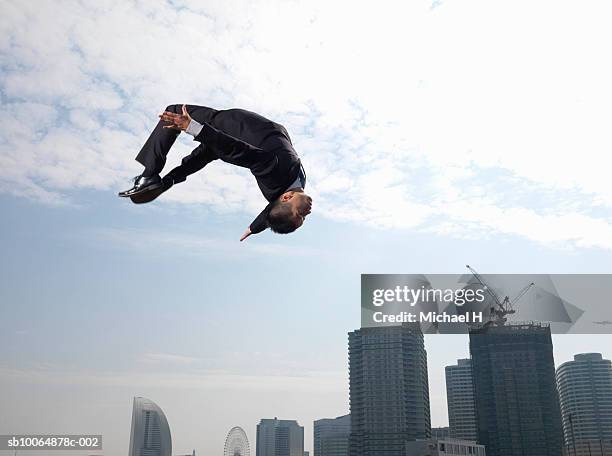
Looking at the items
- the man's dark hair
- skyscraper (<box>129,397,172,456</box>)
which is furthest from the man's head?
skyscraper (<box>129,397,172,456</box>)

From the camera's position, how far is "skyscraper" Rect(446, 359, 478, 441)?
550 feet

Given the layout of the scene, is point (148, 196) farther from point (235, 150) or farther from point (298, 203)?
point (298, 203)

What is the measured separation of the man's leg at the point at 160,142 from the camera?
24.5 feet

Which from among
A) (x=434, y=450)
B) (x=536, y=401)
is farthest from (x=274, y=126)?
(x=536, y=401)

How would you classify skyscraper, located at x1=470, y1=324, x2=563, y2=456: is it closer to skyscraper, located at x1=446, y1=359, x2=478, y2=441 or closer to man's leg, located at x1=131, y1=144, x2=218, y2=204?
skyscraper, located at x1=446, y1=359, x2=478, y2=441

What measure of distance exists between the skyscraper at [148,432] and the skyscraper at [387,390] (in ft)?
156

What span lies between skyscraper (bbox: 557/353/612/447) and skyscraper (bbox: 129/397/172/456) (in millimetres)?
112689

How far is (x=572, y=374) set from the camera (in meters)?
199

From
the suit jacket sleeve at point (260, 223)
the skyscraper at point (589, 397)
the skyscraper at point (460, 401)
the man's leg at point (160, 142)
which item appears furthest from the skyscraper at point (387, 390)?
the man's leg at point (160, 142)

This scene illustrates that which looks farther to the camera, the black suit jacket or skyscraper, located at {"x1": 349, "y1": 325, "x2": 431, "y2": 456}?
skyscraper, located at {"x1": 349, "y1": 325, "x2": 431, "y2": 456}

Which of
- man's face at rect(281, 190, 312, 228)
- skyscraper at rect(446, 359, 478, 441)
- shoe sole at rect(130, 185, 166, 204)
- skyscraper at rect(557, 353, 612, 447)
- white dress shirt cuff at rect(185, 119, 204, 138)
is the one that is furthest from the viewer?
skyscraper at rect(557, 353, 612, 447)

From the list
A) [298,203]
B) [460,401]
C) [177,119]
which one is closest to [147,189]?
[177,119]

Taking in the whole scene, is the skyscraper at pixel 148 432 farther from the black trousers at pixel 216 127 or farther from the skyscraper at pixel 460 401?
the black trousers at pixel 216 127

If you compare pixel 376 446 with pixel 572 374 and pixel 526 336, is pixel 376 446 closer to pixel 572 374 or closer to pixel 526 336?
pixel 526 336
